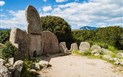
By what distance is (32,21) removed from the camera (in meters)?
26.8

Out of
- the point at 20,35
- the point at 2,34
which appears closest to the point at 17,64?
the point at 20,35

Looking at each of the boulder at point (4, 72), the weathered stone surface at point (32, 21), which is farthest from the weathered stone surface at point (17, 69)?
the weathered stone surface at point (32, 21)

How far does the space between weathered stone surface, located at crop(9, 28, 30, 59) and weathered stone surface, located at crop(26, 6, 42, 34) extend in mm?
1598

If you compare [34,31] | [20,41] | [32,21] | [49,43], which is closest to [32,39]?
[34,31]

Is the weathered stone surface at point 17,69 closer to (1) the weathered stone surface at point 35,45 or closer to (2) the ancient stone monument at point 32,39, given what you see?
(2) the ancient stone monument at point 32,39

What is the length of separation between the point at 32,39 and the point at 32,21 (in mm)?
2022

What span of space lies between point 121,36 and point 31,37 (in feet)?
A: 82.9

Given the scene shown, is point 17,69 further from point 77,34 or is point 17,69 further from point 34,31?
point 77,34

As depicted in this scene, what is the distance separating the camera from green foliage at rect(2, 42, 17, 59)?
789 inches

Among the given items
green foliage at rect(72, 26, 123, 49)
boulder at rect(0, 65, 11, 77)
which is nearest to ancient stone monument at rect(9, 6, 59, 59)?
boulder at rect(0, 65, 11, 77)

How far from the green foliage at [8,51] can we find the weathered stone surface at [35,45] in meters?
5.17

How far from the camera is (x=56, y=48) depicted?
3134 centimetres

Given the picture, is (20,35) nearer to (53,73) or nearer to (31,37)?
(31,37)

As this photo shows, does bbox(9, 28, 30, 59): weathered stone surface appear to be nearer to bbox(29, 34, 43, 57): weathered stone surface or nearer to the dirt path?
bbox(29, 34, 43, 57): weathered stone surface
